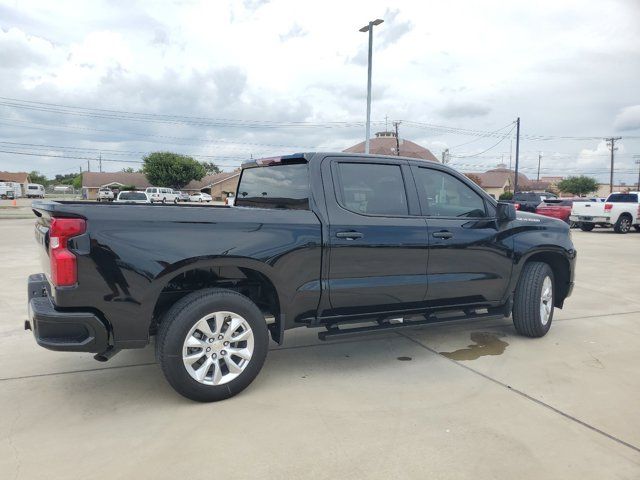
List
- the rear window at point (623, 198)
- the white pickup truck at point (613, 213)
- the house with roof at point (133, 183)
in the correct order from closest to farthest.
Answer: the white pickup truck at point (613, 213) < the rear window at point (623, 198) < the house with roof at point (133, 183)

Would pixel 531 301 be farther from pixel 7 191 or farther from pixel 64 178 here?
pixel 64 178

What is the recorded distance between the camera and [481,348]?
487 cm

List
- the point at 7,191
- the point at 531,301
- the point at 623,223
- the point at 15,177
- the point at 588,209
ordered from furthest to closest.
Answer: the point at 15,177
the point at 7,191
the point at 588,209
the point at 623,223
the point at 531,301

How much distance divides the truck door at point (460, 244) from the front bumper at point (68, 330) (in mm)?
2725

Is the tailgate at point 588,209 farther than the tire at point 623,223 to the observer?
Yes

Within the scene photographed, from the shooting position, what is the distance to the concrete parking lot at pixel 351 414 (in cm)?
275

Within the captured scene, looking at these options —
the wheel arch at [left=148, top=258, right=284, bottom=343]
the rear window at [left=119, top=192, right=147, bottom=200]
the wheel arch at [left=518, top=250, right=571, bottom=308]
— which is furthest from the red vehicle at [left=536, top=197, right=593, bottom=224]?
the rear window at [left=119, top=192, right=147, bottom=200]

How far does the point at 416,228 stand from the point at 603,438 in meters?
2.05

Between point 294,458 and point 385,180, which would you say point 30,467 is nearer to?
point 294,458

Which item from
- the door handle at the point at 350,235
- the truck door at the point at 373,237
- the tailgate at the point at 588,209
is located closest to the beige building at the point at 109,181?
the tailgate at the point at 588,209

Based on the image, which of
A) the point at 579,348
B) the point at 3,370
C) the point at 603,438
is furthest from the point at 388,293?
the point at 3,370

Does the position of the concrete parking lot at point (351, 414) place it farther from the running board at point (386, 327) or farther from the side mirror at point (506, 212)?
the side mirror at point (506, 212)

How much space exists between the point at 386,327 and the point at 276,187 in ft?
5.20

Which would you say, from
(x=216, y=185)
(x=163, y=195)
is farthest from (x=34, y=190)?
(x=163, y=195)
